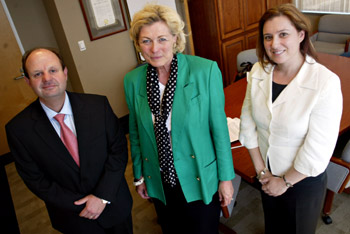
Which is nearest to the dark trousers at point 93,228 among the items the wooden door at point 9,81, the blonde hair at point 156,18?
the blonde hair at point 156,18

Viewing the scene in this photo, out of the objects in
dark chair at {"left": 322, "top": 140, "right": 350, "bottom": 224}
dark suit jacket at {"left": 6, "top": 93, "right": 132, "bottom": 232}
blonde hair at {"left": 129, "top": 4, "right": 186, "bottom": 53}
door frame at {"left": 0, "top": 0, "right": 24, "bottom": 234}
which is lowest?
door frame at {"left": 0, "top": 0, "right": 24, "bottom": 234}

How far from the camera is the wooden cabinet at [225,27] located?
4352mm

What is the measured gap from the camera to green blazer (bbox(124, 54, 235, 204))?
4.50 feet

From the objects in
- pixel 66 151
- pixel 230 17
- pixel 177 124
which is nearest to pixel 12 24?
pixel 66 151

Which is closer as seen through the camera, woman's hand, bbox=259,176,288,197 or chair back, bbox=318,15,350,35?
woman's hand, bbox=259,176,288,197

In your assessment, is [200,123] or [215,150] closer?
[200,123]

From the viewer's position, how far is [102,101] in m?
1.61

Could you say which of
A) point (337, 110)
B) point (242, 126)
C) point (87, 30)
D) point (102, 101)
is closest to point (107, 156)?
point (102, 101)

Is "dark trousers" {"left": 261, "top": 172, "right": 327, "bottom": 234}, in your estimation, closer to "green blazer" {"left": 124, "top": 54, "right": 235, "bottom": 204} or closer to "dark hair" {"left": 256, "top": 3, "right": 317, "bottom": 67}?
"green blazer" {"left": 124, "top": 54, "right": 235, "bottom": 204}

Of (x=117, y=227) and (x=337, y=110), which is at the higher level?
(x=337, y=110)

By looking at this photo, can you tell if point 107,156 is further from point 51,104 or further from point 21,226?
point 21,226

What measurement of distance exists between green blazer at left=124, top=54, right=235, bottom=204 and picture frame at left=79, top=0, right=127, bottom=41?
8.29ft

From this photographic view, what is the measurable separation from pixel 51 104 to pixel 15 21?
305cm

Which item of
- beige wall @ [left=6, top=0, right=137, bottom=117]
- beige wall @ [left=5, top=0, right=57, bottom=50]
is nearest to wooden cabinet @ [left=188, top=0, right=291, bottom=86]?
beige wall @ [left=6, top=0, right=137, bottom=117]
